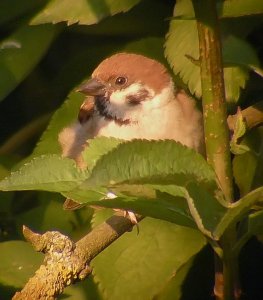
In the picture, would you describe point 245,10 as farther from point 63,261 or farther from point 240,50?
point 63,261

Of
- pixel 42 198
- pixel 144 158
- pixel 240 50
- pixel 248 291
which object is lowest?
pixel 248 291

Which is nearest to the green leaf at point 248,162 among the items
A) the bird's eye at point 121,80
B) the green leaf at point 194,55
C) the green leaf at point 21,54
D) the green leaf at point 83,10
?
the green leaf at point 194,55

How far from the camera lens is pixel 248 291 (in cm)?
177

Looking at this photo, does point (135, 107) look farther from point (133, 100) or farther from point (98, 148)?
point (98, 148)

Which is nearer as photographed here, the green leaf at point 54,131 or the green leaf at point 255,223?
the green leaf at point 255,223

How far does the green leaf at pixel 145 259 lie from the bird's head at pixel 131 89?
0.59 metres

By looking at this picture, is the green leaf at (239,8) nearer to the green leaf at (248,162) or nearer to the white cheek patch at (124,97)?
the green leaf at (248,162)

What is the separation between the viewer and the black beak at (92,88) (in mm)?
1955

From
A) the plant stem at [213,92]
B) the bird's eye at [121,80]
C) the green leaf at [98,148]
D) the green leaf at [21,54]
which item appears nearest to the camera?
the green leaf at [98,148]

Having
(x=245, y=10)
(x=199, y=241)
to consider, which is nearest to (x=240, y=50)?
(x=245, y=10)

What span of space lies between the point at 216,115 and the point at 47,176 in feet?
0.99

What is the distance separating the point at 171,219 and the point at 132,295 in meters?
0.44

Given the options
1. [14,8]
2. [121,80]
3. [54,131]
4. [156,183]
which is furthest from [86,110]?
[156,183]

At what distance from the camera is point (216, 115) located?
4.11ft
